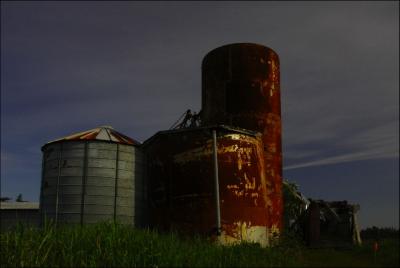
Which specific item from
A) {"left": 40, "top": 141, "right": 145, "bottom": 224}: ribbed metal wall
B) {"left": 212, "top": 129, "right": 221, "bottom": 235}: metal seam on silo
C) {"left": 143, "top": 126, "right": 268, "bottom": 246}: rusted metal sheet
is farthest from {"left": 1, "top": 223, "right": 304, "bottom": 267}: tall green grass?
{"left": 40, "top": 141, "right": 145, "bottom": 224}: ribbed metal wall

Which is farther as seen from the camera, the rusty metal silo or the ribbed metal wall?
the rusty metal silo

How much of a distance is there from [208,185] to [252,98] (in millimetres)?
5089

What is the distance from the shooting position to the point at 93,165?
16266 millimetres

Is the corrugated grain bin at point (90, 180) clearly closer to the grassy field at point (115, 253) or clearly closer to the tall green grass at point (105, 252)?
the grassy field at point (115, 253)

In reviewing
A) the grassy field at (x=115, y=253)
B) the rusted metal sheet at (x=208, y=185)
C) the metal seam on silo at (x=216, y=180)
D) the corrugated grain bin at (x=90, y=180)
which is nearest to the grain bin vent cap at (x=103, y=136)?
the corrugated grain bin at (x=90, y=180)

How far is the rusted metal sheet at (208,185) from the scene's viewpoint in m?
15.4

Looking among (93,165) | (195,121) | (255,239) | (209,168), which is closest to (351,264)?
(255,239)

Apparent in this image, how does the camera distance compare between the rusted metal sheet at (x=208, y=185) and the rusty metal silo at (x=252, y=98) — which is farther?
the rusty metal silo at (x=252, y=98)

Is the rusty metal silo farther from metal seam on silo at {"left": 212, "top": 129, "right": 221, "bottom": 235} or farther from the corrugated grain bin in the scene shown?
the corrugated grain bin

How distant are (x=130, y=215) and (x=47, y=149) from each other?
4.32m

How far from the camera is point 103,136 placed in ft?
56.2

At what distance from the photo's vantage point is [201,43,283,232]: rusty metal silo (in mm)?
18797

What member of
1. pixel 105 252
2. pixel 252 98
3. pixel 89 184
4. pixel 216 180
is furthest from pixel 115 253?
pixel 252 98

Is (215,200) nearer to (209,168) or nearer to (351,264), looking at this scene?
(209,168)
